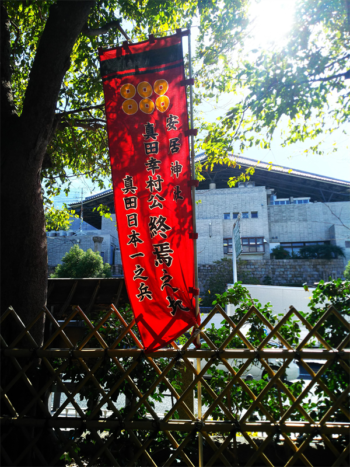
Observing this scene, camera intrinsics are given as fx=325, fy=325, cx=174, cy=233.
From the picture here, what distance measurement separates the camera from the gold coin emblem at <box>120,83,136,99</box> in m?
2.62

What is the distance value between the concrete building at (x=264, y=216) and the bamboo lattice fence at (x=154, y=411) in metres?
20.6

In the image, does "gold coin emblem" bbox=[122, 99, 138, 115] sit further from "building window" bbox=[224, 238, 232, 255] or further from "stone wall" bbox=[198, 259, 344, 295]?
"building window" bbox=[224, 238, 232, 255]

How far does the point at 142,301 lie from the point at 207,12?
4.55 m

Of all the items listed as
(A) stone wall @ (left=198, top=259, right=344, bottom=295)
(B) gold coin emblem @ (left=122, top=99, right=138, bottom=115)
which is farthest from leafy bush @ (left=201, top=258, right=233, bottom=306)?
(B) gold coin emblem @ (left=122, top=99, right=138, bottom=115)

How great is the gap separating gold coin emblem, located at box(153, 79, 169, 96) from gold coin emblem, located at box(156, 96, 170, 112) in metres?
0.04

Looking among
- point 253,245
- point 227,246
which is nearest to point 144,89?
point 227,246

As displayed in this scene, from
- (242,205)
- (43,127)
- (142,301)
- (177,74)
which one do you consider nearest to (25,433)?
(142,301)

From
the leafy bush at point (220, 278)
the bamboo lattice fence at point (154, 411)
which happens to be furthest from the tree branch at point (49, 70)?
the leafy bush at point (220, 278)

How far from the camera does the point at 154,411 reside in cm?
229

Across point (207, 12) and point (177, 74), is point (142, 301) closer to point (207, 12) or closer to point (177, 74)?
point (177, 74)

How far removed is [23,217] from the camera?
281 cm

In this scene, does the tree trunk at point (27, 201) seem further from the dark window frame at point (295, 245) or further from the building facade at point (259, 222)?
the dark window frame at point (295, 245)

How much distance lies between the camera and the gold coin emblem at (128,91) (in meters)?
2.62

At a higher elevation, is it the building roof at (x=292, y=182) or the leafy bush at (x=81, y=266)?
the building roof at (x=292, y=182)
